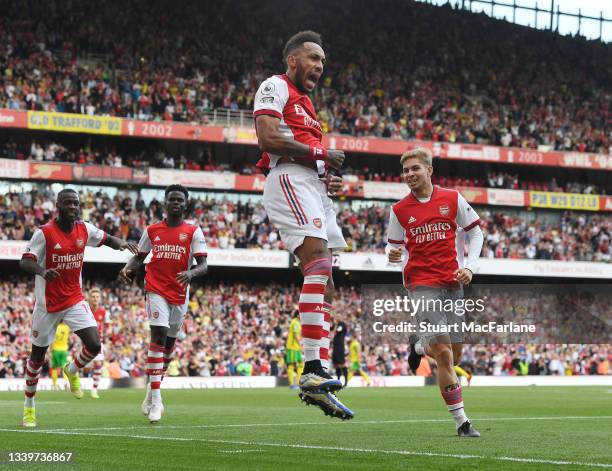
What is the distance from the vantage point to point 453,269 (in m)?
9.85

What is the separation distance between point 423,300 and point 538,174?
156 ft

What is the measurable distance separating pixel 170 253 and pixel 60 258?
1.53 m

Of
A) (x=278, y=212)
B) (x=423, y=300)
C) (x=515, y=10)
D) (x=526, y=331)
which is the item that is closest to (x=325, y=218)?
(x=278, y=212)

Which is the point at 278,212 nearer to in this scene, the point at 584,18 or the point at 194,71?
the point at 194,71

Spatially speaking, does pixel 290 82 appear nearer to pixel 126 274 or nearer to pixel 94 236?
pixel 94 236

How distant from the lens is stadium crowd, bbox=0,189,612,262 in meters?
41.2

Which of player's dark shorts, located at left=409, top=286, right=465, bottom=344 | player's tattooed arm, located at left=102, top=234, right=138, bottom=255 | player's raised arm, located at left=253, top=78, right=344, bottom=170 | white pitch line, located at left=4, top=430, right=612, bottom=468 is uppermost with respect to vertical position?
player's raised arm, located at left=253, top=78, right=344, bottom=170

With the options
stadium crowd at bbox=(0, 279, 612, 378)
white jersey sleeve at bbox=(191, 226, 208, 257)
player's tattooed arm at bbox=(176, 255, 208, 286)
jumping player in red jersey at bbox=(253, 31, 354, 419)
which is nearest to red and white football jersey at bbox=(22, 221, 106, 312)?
player's tattooed arm at bbox=(176, 255, 208, 286)

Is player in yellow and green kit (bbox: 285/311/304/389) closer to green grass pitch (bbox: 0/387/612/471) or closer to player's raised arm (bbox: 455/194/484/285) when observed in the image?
green grass pitch (bbox: 0/387/612/471)

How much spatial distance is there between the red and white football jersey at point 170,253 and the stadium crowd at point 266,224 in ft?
90.6

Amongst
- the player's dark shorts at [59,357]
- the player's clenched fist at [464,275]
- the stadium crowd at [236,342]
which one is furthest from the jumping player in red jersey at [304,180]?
the stadium crowd at [236,342]


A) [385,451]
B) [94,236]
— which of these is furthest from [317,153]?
[94,236]

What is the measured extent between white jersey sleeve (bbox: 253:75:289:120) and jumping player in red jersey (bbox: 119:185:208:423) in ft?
15.2

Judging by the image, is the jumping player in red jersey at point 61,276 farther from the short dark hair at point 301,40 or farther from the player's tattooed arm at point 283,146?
the player's tattooed arm at point 283,146
